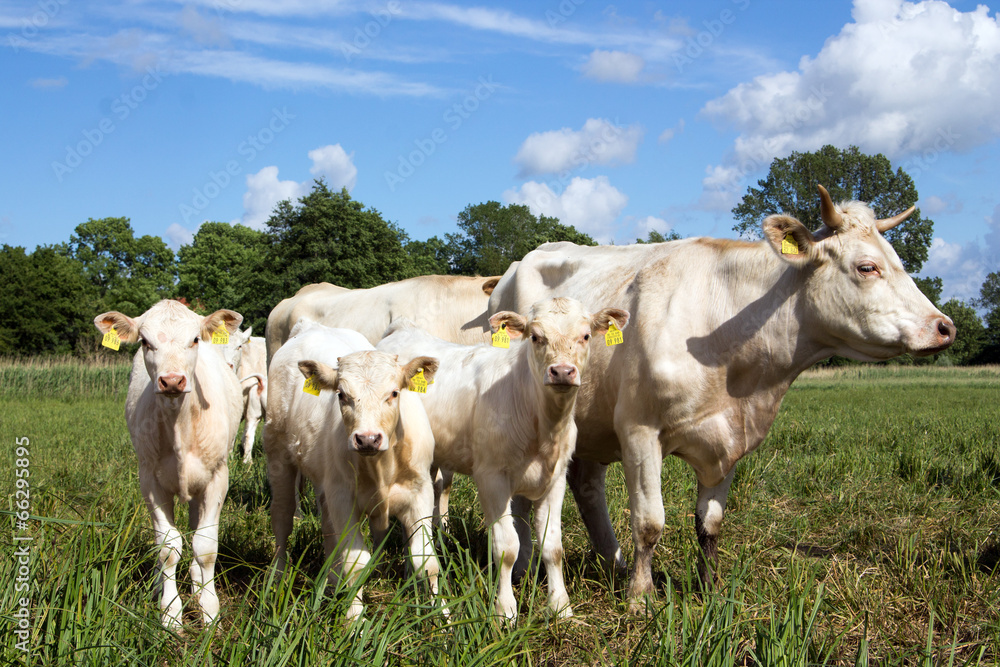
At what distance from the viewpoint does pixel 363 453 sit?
4.16m

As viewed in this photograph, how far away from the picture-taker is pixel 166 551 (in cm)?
460

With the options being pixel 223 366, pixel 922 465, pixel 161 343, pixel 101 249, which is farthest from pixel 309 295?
pixel 101 249

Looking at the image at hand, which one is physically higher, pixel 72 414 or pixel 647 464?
pixel 647 464

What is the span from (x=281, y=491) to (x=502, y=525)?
184cm

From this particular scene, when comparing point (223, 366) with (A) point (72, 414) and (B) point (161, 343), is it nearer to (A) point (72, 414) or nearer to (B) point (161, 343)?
(B) point (161, 343)

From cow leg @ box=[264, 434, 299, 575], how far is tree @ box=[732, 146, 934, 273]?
2027 inches

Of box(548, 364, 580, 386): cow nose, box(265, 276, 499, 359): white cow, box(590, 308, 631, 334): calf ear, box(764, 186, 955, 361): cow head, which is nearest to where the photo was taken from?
box(548, 364, 580, 386): cow nose

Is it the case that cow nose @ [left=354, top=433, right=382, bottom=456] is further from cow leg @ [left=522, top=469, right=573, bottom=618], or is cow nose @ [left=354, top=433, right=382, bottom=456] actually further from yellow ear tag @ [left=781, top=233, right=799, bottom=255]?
yellow ear tag @ [left=781, top=233, right=799, bottom=255]

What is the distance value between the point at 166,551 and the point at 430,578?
1.63 m

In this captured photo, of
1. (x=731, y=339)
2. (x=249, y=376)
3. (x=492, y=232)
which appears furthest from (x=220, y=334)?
(x=492, y=232)

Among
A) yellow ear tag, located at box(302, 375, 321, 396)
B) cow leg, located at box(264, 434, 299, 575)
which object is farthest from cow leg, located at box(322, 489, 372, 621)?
cow leg, located at box(264, 434, 299, 575)

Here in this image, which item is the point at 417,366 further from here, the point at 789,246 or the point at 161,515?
the point at 789,246

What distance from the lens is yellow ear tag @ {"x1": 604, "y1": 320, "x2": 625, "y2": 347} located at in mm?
4938

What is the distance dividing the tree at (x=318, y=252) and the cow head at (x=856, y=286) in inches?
1436
